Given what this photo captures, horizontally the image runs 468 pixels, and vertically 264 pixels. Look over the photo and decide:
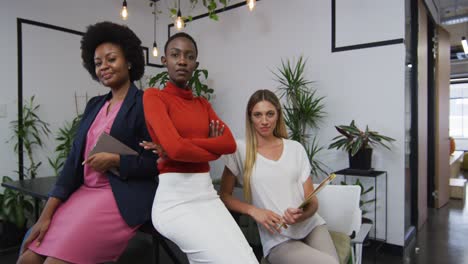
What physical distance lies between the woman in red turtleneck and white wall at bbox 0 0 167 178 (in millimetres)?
2951

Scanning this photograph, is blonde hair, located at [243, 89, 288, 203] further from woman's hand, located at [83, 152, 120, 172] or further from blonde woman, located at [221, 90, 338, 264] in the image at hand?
woman's hand, located at [83, 152, 120, 172]

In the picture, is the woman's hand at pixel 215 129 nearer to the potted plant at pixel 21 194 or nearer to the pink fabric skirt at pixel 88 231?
the pink fabric skirt at pixel 88 231

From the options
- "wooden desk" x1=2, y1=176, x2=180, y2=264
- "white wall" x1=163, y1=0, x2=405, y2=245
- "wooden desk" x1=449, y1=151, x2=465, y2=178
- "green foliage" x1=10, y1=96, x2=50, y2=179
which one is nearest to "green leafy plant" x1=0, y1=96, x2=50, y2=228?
"green foliage" x1=10, y1=96, x2=50, y2=179

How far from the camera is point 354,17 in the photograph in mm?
3186

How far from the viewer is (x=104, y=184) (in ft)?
4.04

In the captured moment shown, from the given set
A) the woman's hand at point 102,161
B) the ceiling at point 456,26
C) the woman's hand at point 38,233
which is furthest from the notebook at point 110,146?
the ceiling at point 456,26

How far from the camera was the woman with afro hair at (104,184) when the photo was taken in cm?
113

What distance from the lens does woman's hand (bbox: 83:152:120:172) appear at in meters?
1.16

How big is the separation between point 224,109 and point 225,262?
3.33 metres

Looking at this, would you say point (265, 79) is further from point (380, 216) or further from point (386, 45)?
point (380, 216)

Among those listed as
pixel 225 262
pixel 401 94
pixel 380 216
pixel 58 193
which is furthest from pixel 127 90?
pixel 380 216

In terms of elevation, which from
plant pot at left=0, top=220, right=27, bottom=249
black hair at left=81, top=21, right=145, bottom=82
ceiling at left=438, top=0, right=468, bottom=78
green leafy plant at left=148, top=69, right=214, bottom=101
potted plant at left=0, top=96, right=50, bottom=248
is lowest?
plant pot at left=0, top=220, right=27, bottom=249

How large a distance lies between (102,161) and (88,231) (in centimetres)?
25

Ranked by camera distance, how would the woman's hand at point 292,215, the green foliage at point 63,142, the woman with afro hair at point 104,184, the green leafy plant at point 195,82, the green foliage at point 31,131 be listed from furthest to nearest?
the green leafy plant at point 195,82
the green foliage at point 63,142
the green foliage at point 31,131
the woman's hand at point 292,215
the woman with afro hair at point 104,184
